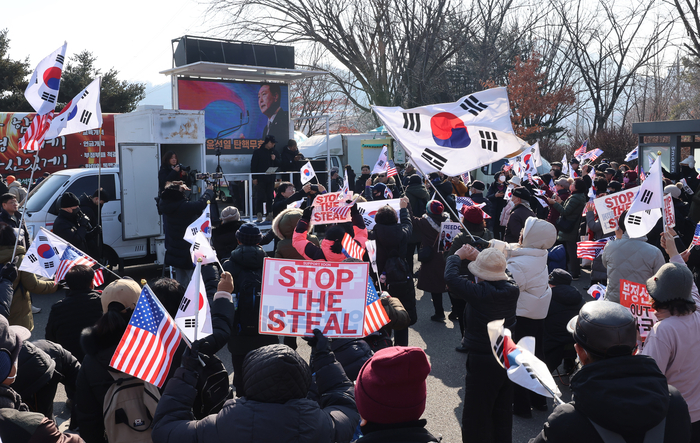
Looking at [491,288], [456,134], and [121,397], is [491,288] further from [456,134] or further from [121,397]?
[121,397]

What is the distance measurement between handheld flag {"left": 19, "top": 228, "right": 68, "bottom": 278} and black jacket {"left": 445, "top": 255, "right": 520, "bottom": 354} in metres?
4.09

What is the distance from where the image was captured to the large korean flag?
568cm

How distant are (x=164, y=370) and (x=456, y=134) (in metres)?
3.83

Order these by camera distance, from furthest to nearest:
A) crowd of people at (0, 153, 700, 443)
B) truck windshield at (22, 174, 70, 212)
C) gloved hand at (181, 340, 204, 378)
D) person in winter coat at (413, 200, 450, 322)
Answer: truck windshield at (22, 174, 70, 212) < person in winter coat at (413, 200, 450, 322) < gloved hand at (181, 340, 204, 378) < crowd of people at (0, 153, 700, 443)

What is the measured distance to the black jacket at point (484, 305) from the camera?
4.19 m

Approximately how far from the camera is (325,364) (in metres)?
2.91

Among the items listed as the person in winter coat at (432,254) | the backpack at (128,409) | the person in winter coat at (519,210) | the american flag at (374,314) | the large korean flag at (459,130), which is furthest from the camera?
the person in winter coat at (519,210)

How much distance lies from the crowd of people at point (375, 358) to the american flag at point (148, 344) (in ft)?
0.40

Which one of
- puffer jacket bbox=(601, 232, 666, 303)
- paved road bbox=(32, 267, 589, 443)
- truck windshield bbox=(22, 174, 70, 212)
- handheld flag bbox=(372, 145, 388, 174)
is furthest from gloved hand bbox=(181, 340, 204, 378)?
handheld flag bbox=(372, 145, 388, 174)

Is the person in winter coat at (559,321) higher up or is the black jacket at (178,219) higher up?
the black jacket at (178,219)

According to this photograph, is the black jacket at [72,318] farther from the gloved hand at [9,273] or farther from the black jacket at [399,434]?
the black jacket at [399,434]

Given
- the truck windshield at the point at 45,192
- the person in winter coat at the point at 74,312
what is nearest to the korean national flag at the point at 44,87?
the person in winter coat at the point at 74,312

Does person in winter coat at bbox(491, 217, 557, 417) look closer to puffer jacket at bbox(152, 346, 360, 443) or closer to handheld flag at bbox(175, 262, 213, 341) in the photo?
handheld flag at bbox(175, 262, 213, 341)

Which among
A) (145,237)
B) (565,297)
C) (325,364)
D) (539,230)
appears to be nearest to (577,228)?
(565,297)
